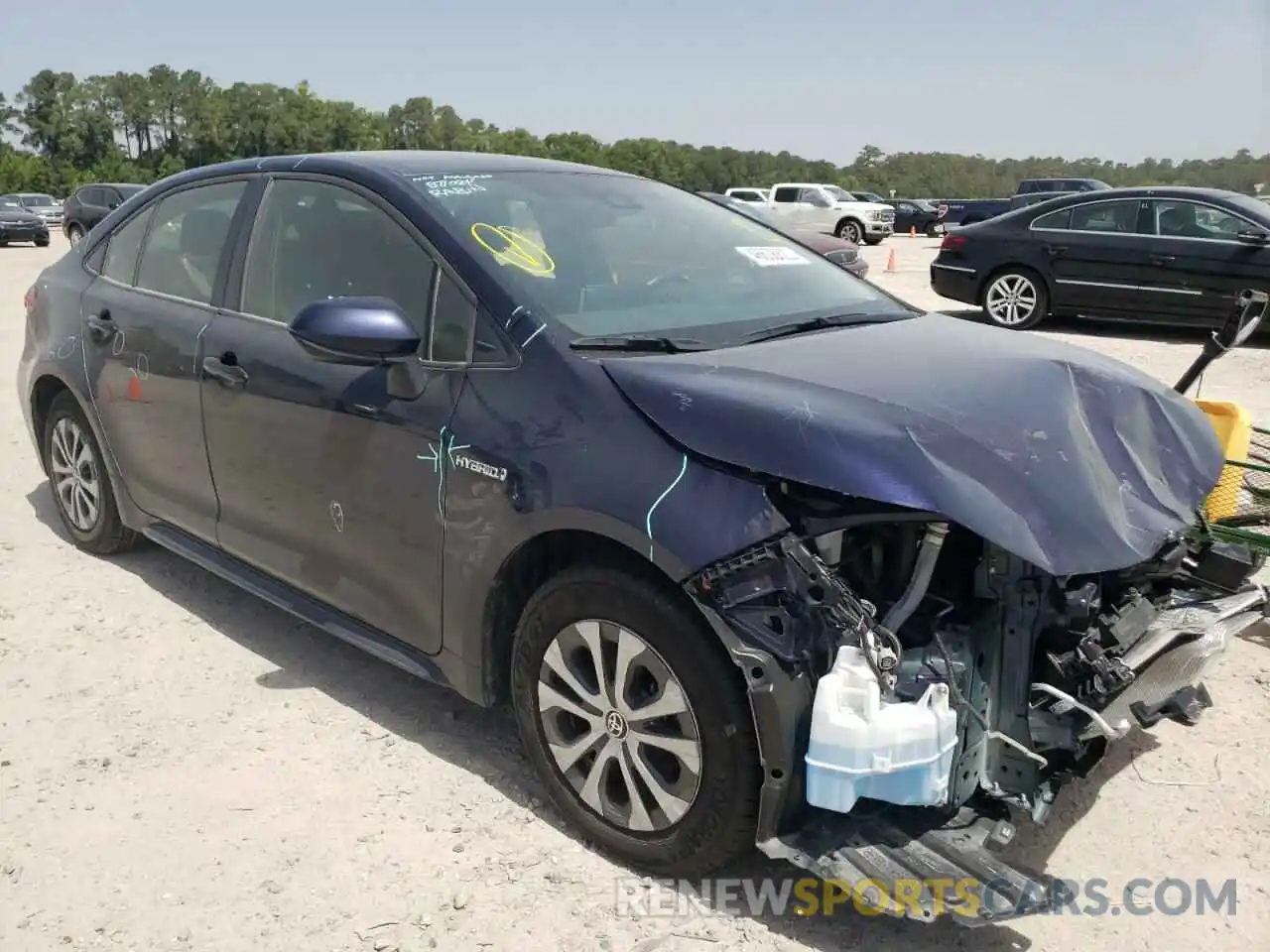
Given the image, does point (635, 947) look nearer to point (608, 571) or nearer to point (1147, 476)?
point (608, 571)

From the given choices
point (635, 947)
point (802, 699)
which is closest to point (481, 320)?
point (802, 699)

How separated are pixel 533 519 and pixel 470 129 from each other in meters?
110

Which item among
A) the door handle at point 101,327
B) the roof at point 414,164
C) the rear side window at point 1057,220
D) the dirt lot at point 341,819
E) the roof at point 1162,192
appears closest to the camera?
the dirt lot at point 341,819

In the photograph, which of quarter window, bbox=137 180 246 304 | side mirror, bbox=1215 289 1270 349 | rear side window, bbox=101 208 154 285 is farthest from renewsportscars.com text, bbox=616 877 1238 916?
rear side window, bbox=101 208 154 285

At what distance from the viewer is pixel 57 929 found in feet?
8.39

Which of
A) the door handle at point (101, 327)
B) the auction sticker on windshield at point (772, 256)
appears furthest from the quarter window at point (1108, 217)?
the door handle at point (101, 327)

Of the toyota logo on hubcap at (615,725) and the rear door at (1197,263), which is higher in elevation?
the rear door at (1197,263)

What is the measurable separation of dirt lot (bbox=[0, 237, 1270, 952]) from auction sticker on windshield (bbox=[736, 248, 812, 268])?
5.79 ft

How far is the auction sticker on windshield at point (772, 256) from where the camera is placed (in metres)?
3.61

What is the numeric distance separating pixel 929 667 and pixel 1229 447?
77.5 inches

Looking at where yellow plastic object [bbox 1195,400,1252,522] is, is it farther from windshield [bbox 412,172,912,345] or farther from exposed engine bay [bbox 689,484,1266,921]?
windshield [bbox 412,172,912,345]

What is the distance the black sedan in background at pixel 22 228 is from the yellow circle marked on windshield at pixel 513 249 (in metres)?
30.0

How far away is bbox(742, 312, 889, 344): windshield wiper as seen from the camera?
10.1ft

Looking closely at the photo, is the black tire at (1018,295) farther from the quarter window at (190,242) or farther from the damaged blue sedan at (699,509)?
the quarter window at (190,242)
